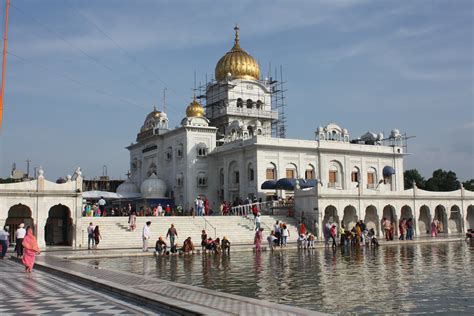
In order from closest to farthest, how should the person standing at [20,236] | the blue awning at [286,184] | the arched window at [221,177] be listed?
the person standing at [20,236]
the blue awning at [286,184]
the arched window at [221,177]

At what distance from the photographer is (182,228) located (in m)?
34.2

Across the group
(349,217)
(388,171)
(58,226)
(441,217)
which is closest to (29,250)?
(58,226)

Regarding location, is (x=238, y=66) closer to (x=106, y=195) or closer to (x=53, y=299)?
(x=106, y=195)

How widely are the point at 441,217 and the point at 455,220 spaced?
1.49 metres

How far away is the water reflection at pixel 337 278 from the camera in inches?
427

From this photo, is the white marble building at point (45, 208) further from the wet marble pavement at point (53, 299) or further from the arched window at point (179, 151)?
the arched window at point (179, 151)

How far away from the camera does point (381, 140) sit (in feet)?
185

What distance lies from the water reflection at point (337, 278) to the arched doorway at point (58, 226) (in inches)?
430

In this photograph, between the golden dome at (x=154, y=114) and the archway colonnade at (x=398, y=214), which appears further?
the golden dome at (x=154, y=114)

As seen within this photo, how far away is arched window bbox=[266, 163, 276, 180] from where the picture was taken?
47581 mm

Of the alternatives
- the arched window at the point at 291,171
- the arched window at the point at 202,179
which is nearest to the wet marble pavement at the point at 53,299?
the arched window at the point at 291,171

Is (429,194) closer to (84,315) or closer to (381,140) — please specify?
(381,140)

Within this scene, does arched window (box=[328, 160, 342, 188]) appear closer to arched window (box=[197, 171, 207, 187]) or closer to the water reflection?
arched window (box=[197, 171, 207, 187])

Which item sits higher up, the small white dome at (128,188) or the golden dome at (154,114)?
the golden dome at (154,114)
